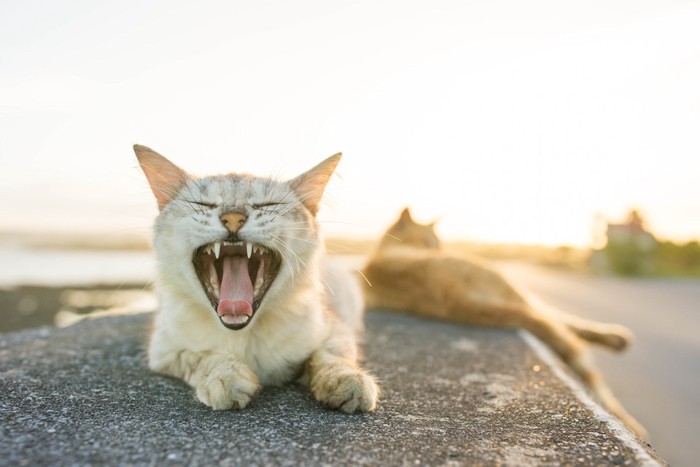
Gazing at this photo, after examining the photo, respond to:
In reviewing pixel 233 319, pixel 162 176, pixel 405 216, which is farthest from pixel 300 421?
pixel 405 216

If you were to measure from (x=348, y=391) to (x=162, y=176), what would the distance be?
144 centimetres

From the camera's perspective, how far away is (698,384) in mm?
4105

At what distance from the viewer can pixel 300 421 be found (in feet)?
6.28

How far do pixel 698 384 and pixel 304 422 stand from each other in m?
3.80

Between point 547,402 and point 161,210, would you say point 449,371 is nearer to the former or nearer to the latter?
point 547,402

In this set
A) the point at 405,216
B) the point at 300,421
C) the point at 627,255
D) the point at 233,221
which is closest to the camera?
the point at 300,421

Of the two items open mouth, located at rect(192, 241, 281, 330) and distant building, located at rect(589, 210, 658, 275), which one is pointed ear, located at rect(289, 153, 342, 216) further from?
distant building, located at rect(589, 210, 658, 275)

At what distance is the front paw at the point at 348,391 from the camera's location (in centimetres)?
204

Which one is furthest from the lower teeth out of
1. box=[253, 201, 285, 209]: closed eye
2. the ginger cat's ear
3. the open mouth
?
the ginger cat's ear

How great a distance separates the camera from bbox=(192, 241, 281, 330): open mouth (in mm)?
2172

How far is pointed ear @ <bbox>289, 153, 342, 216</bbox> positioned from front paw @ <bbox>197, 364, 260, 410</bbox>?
0.97 metres

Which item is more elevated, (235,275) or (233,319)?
(235,275)

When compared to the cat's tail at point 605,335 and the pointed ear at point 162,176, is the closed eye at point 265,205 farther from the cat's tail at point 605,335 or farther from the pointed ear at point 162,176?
the cat's tail at point 605,335

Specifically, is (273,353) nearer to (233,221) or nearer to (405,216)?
(233,221)
